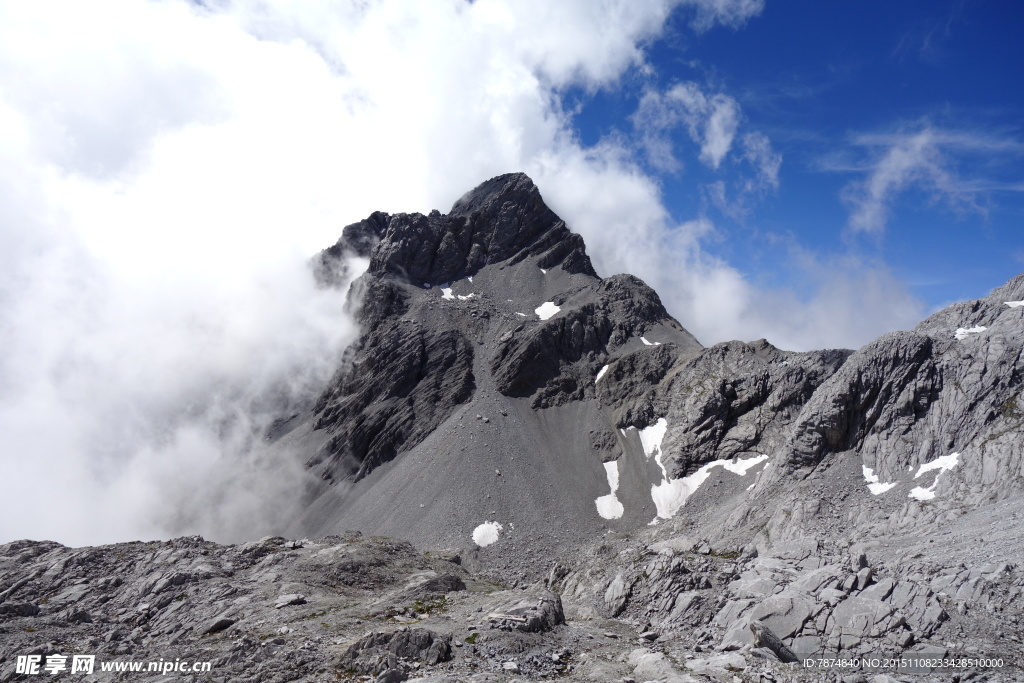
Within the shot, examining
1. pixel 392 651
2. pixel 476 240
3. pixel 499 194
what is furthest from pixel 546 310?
pixel 392 651

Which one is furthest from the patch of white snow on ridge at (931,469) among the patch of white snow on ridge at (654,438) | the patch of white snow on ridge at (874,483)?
the patch of white snow on ridge at (654,438)

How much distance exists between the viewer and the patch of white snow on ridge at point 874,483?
58.7m

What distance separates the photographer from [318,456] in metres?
106

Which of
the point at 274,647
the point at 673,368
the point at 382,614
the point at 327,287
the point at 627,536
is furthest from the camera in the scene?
the point at 327,287

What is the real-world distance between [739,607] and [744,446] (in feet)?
184

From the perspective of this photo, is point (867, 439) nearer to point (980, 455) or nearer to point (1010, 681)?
point (980, 455)

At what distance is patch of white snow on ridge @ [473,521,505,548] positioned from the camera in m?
77.2

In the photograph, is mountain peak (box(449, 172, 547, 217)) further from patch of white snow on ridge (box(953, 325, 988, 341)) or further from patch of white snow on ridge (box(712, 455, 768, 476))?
patch of white snow on ridge (box(953, 325, 988, 341))

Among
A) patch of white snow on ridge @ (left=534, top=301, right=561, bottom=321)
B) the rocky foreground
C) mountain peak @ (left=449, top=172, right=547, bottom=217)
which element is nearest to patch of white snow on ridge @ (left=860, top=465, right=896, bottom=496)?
the rocky foreground

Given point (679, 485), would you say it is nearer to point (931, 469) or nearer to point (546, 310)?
point (931, 469)

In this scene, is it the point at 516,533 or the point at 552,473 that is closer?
the point at 516,533

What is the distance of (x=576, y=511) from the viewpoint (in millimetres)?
83438

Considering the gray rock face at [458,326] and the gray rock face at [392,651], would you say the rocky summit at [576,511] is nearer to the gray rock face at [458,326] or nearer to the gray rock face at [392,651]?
the gray rock face at [392,651]

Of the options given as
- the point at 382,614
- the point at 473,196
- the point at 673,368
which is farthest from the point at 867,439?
the point at 473,196
